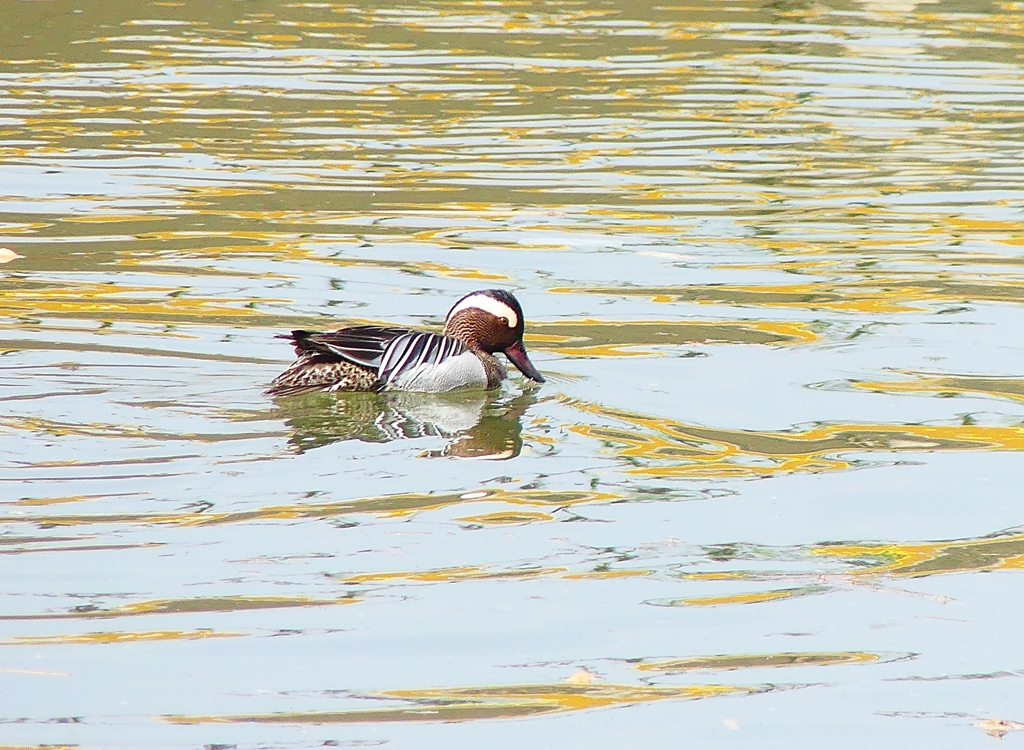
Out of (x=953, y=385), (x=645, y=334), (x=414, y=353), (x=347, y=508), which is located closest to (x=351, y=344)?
(x=414, y=353)

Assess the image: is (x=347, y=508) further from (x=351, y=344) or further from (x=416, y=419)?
(x=351, y=344)

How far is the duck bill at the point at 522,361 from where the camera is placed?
8.00 meters

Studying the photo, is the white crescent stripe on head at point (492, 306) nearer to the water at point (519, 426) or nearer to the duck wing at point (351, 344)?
the water at point (519, 426)

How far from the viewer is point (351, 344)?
7.63 meters

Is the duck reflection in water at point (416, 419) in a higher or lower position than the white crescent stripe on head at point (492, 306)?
lower

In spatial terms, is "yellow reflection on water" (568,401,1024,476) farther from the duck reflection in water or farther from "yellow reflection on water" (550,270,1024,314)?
"yellow reflection on water" (550,270,1024,314)

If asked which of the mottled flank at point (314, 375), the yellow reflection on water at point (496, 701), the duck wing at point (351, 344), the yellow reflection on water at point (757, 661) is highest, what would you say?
the duck wing at point (351, 344)

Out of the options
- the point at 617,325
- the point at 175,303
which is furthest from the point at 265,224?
the point at 617,325

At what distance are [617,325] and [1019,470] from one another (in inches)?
99.6

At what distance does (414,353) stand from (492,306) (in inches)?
20.0

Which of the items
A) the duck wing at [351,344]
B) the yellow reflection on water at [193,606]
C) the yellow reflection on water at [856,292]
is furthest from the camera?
the yellow reflection on water at [856,292]

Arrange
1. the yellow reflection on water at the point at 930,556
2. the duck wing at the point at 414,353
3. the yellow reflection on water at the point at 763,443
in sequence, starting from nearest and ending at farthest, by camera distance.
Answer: the yellow reflection on water at the point at 930,556 → the yellow reflection on water at the point at 763,443 → the duck wing at the point at 414,353

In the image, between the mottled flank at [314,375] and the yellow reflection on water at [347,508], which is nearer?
the yellow reflection on water at [347,508]

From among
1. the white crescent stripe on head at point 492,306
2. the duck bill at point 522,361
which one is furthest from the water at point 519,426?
the white crescent stripe on head at point 492,306
